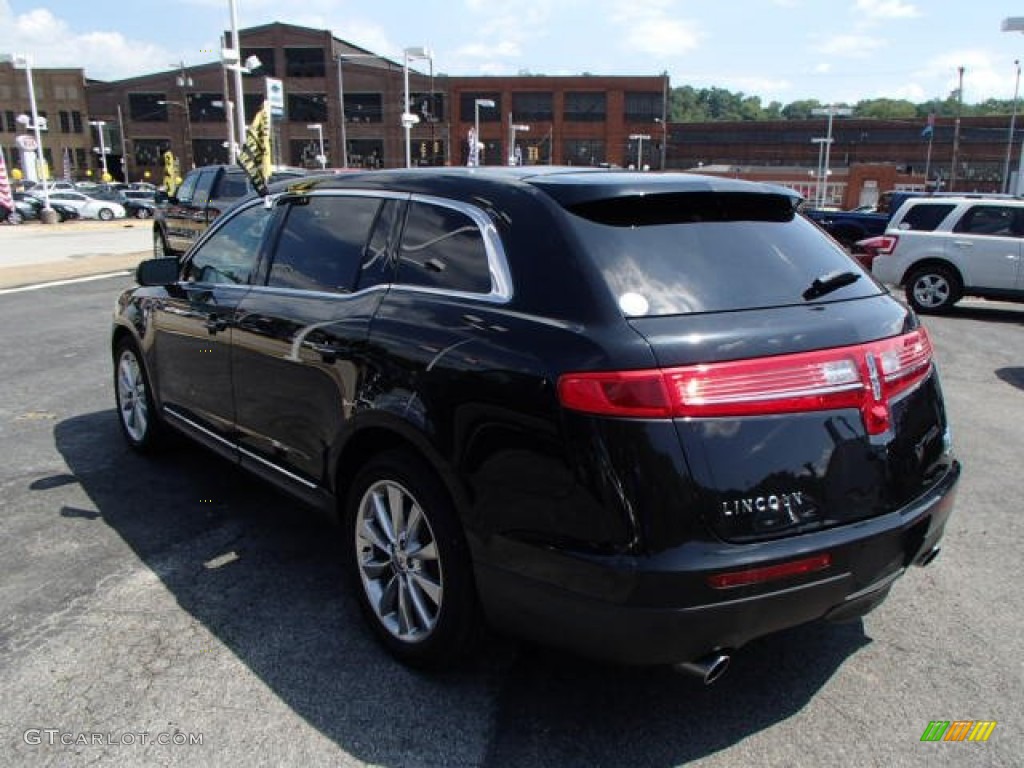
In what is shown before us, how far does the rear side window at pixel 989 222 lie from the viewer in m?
13.4

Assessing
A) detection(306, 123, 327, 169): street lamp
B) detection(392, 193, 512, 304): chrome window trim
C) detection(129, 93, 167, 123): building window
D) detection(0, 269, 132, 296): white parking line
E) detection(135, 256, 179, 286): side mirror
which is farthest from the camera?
detection(129, 93, 167, 123): building window

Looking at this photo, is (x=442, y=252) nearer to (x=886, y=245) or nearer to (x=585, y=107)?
(x=886, y=245)

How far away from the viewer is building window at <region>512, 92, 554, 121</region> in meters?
93.8

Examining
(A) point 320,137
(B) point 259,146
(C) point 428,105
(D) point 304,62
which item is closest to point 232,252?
(B) point 259,146

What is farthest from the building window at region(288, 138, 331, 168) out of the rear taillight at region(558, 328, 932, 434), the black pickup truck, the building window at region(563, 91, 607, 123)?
the rear taillight at region(558, 328, 932, 434)

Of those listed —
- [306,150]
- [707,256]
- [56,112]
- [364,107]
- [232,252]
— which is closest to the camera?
[707,256]

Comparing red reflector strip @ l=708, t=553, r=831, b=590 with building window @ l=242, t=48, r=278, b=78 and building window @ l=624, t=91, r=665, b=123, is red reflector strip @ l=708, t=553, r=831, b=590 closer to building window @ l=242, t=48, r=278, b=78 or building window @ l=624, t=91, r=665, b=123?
building window @ l=624, t=91, r=665, b=123

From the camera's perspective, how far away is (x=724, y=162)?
106 m

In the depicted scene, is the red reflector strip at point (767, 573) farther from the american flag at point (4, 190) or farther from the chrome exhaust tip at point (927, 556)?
the american flag at point (4, 190)

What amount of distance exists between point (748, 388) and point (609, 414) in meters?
0.43

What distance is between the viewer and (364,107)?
92.1 metres

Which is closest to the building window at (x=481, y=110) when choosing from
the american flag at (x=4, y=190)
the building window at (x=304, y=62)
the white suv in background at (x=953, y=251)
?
the building window at (x=304, y=62)

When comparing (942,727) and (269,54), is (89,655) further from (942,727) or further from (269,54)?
(269,54)

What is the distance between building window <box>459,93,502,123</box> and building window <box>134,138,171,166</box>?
33.1m
